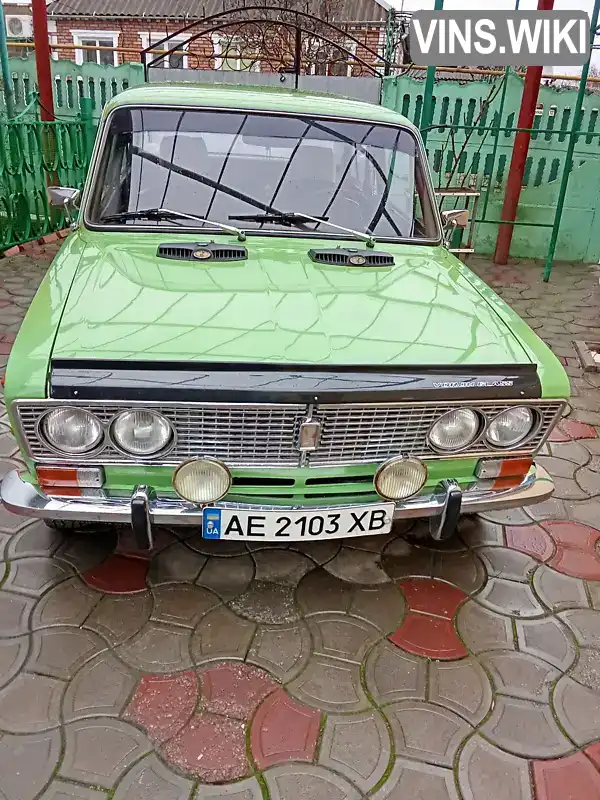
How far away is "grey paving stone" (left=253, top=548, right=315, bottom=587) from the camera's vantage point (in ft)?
9.11

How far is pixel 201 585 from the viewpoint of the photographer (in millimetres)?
2711

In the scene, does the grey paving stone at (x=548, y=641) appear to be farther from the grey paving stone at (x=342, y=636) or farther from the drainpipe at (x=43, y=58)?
the drainpipe at (x=43, y=58)

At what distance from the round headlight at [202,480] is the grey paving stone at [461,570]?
122 cm

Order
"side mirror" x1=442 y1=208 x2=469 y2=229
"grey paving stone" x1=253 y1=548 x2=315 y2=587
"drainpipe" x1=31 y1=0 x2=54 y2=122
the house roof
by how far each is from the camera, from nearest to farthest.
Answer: "grey paving stone" x1=253 y1=548 x2=315 y2=587, "side mirror" x1=442 y1=208 x2=469 y2=229, "drainpipe" x1=31 y1=0 x2=54 y2=122, the house roof

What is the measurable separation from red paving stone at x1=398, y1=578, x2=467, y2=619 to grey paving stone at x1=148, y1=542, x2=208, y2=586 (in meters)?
0.92

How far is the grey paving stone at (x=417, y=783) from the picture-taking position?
195 cm

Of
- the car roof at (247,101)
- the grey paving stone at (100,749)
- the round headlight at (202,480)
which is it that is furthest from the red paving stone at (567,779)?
the car roof at (247,101)

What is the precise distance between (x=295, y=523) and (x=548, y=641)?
3.90 feet

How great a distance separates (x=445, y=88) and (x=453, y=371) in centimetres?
686

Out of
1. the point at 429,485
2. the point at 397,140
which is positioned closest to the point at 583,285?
the point at 397,140

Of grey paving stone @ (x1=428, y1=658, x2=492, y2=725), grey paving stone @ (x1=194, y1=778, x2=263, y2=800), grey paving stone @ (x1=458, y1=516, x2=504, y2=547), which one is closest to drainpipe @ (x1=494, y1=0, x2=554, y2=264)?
grey paving stone @ (x1=458, y1=516, x2=504, y2=547)

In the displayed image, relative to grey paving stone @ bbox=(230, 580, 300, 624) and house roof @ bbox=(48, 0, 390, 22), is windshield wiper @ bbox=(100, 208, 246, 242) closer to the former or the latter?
grey paving stone @ bbox=(230, 580, 300, 624)

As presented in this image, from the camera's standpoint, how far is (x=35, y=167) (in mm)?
7480

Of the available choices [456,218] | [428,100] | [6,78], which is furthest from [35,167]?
[456,218]
